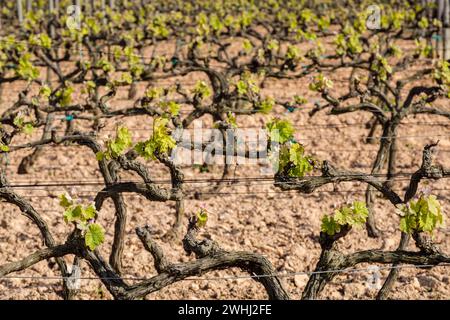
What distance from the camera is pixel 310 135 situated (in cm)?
1203

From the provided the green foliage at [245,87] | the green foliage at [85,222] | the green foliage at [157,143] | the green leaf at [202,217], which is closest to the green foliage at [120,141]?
the green foliage at [157,143]

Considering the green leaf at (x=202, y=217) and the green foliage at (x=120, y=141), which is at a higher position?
the green foliage at (x=120, y=141)

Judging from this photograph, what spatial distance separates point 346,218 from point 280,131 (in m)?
1.78

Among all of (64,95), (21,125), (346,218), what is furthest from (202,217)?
(64,95)

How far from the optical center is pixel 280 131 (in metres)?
6.29

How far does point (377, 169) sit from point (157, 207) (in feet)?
11.3

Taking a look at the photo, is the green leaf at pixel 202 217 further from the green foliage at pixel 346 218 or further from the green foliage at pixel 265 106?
the green foliage at pixel 265 106

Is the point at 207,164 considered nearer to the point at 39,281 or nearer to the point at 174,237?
the point at 174,237

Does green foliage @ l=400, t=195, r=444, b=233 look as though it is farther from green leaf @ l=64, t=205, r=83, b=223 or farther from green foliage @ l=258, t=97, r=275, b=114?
green foliage @ l=258, t=97, r=275, b=114

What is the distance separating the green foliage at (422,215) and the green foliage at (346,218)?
11.9 inches

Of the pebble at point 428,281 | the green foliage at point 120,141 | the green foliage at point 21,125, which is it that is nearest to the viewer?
the green foliage at point 120,141

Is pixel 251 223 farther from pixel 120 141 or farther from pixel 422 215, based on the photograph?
pixel 422 215

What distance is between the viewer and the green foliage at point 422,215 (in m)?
4.52

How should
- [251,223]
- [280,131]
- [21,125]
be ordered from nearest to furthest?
[280,131]
[21,125]
[251,223]
